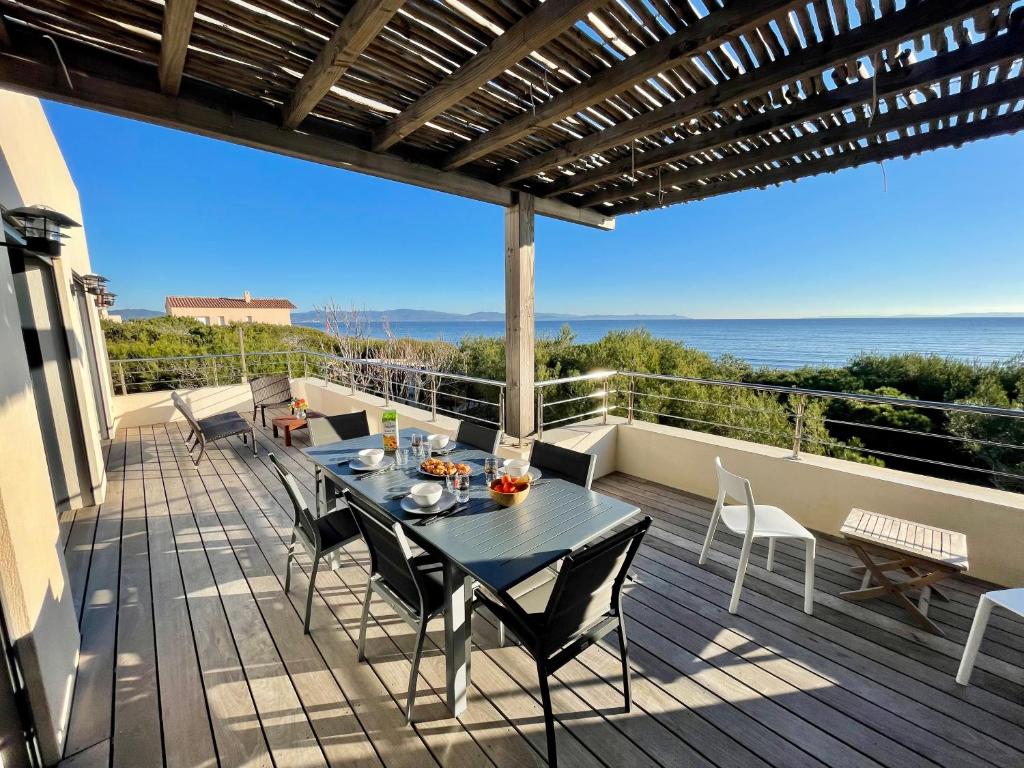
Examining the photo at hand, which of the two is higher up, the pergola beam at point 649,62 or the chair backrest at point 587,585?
the pergola beam at point 649,62

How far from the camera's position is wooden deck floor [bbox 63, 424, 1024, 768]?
4.78ft

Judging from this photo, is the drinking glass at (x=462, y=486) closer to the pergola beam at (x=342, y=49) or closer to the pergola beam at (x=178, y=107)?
the pergola beam at (x=342, y=49)

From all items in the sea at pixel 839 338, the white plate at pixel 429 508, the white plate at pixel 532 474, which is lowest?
the sea at pixel 839 338

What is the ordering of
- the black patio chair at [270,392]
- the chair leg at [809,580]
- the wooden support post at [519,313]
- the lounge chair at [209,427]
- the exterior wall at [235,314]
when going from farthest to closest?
the exterior wall at [235,314], the black patio chair at [270,392], the lounge chair at [209,427], the wooden support post at [519,313], the chair leg at [809,580]

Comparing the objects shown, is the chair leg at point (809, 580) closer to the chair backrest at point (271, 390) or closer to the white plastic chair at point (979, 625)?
the white plastic chair at point (979, 625)

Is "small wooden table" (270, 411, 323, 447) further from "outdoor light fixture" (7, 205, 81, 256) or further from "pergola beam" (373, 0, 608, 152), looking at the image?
"pergola beam" (373, 0, 608, 152)

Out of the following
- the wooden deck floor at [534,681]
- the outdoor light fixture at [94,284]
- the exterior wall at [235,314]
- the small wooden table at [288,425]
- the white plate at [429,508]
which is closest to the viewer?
the wooden deck floor at [534,681]

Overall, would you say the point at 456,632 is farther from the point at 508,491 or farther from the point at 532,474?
the point at 532,474

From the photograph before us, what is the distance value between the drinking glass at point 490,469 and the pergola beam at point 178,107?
6.28 feet

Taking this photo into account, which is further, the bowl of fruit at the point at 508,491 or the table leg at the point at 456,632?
the bowl of fruit at the point at 508,491

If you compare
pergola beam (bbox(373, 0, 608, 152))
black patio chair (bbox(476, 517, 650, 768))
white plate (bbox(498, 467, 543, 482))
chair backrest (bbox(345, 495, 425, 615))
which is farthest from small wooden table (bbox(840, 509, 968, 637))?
pergola beam (bbox(373, 0, 608, 152))

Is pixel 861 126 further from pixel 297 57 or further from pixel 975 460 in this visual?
pixel 975 460

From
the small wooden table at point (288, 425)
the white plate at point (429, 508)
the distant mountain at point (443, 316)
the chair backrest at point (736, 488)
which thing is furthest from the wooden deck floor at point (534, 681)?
the distant mountain at point (443, 316)

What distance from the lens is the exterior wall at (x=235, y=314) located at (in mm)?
24578
